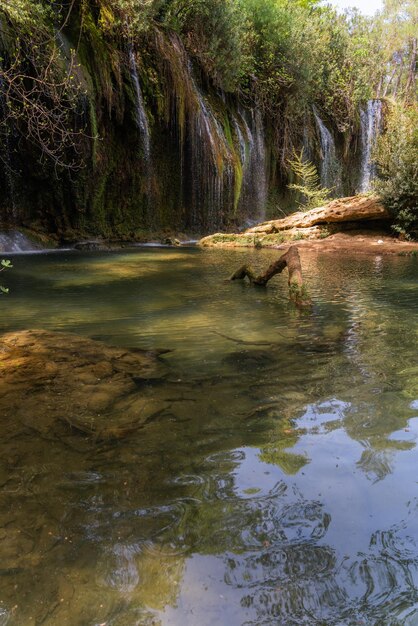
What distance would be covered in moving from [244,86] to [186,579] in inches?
833

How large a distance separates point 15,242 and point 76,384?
11.3 metres

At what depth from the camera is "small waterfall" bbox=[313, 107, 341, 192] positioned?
2262cm

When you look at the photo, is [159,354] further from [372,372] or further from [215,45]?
[215,45]

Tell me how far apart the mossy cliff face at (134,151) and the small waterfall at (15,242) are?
0.63 metres

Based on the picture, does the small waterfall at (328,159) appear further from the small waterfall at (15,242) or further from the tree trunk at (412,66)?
the tree trunk at (412,66)

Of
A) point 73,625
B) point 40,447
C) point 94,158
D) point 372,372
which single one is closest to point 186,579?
point 73,625

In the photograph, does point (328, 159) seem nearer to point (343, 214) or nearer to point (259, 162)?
point (259, 162)

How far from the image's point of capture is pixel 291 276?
6.50 meters

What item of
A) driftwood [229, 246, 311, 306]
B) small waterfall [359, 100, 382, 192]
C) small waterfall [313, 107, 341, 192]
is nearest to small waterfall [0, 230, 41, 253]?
driftwood [229, 246, 311, 306]

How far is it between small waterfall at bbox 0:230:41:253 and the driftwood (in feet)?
25.4

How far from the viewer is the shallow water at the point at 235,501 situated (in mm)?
1484

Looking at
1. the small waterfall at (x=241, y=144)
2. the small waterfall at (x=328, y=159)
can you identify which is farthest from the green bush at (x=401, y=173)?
the small waterfall at (x=328, y=159)

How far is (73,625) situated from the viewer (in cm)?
138

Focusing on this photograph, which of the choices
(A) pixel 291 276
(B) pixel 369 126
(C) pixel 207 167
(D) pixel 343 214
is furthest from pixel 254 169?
(A) pixel 291 276
